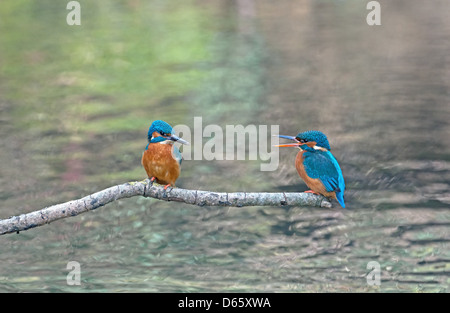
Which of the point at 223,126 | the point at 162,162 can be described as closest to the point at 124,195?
the point at 162,162

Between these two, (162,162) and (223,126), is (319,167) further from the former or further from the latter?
(223,126)

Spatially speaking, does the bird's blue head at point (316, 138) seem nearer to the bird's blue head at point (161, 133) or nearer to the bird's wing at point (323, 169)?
the bird's wing at point (323, 169)

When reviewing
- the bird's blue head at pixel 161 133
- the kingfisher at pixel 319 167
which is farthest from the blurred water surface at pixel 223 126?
the bird's blue head at pixel 161 133

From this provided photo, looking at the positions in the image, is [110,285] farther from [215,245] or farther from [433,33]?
A: [433,33]

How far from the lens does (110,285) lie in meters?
5.52

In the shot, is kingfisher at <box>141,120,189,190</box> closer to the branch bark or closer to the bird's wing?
the branch bark

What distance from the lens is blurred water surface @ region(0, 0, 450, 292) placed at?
5.80 m

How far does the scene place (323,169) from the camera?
3.09 m

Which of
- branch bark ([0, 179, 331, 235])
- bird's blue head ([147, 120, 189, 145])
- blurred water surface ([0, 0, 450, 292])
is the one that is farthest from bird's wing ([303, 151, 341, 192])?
blurred water surface ([0, 0, 450, 292])

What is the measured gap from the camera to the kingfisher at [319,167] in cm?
308

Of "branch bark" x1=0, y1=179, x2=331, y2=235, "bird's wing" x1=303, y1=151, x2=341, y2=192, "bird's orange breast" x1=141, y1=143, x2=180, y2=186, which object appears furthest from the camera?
"bird's orange breast" x1=141, y1=143, x2=180, y2=186

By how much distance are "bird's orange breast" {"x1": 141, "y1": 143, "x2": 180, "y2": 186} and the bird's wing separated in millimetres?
665

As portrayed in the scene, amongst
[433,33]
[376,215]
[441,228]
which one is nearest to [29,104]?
[376,215]

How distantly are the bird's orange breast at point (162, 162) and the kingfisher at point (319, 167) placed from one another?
58 cm
